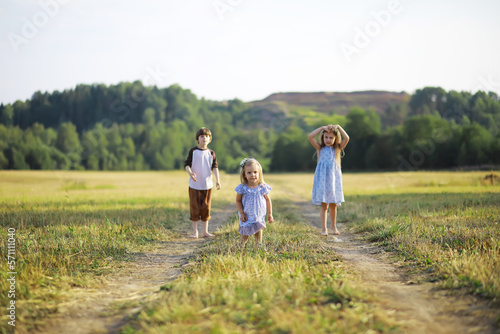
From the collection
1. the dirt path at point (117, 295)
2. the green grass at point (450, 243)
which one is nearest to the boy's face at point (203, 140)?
the dirt path at point (117, 295)

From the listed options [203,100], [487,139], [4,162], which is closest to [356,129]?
[487,139]

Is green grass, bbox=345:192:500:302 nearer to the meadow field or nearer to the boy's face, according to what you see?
the meadow field

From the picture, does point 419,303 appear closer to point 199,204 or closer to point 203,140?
point 199,204

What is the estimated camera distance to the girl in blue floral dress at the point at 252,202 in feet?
21.5

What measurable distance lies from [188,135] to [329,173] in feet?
356

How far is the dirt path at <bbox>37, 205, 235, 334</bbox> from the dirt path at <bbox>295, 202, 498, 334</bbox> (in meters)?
2.49

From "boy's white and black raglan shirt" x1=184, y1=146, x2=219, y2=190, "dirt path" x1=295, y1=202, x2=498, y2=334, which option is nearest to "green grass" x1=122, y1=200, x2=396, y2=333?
"dirt path" x1=295, y1=202, x2=498, y2=334

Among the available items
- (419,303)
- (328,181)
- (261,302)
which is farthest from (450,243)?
(261,302)

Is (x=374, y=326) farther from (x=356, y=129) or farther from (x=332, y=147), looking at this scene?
(x=356, y=129)

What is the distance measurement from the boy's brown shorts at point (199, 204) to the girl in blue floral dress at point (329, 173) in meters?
2.46

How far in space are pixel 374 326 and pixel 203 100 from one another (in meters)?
169

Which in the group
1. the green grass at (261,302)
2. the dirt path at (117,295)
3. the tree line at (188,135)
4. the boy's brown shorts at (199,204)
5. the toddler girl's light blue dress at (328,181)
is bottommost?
the dirt path at (117,295)

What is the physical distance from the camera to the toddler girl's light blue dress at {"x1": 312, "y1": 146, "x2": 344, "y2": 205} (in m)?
8.35

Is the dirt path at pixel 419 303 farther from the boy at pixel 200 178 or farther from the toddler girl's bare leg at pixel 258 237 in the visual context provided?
the boy at pixel 200 178
